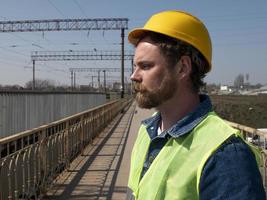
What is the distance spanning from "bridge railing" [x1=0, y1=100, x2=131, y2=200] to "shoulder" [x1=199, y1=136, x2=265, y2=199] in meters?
4.11

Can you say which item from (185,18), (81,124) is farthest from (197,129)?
(81,124)

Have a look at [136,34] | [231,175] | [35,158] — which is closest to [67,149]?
[35,158]

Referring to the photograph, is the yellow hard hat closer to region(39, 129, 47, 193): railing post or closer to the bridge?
A: the bridge

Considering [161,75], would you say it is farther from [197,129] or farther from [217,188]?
[217,188]

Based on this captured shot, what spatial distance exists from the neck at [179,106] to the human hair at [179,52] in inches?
2.1

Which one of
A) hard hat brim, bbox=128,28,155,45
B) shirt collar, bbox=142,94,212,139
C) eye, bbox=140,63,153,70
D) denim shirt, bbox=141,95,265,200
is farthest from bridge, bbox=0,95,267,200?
denim shirt, bbox=141,95,265,200

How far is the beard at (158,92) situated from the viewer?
1.93 m

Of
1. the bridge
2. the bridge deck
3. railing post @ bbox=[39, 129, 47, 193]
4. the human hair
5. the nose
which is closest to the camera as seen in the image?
the human hair

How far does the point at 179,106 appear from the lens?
1950mm

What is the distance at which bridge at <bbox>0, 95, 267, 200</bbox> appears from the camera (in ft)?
19.7

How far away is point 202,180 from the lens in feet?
5.24

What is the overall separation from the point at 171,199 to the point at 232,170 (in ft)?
0.85

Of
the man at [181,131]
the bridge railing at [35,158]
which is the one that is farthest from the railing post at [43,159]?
the man at [181,131]

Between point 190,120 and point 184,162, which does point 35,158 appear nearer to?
point 190,120
